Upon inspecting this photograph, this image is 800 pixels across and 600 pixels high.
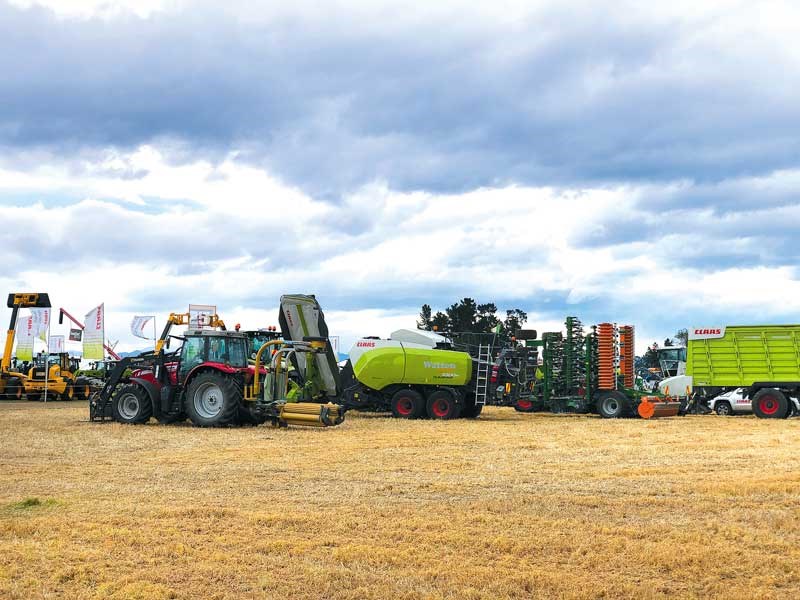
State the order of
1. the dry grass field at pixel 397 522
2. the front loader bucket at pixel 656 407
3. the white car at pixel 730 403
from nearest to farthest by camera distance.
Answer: the dry grass field at pixel 397 522
the front loader bucket at pixel 656 407
the white car at pixel 730 403

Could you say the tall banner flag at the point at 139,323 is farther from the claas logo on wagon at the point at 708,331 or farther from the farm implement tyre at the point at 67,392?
the claas logo on wagon at the point at 708,331

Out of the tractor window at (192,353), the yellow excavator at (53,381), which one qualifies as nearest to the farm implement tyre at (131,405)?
the tractor window at (192,353)

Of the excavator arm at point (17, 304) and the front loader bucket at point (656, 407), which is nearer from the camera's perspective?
the front loader bucket at point (656, 407)

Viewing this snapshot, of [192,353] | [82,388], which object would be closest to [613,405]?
[192,353]

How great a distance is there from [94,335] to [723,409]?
22258 mm

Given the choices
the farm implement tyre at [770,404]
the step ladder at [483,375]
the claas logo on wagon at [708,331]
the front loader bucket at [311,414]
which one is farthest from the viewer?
the claas logo on wagon at [708,331]

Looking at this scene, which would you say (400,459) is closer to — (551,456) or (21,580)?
(551,456)

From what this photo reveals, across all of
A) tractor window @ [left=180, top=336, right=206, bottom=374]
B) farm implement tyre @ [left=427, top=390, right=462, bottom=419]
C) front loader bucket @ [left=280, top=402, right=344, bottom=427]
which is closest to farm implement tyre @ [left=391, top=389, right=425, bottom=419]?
farm implement tyre @ [left=427, top=390, right=462, bottom=419]

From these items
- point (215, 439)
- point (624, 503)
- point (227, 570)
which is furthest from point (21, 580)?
point (215, 439)

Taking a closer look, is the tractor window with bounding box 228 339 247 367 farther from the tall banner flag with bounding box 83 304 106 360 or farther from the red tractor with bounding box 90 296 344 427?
the tall banner flag with bounding box 83 304 106 360

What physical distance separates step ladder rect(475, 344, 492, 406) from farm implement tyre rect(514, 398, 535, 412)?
2090mm

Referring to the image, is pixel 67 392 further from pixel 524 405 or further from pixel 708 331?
pixel 708 331

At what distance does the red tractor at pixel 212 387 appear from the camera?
18.5m

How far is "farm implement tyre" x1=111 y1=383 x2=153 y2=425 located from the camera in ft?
63.7
